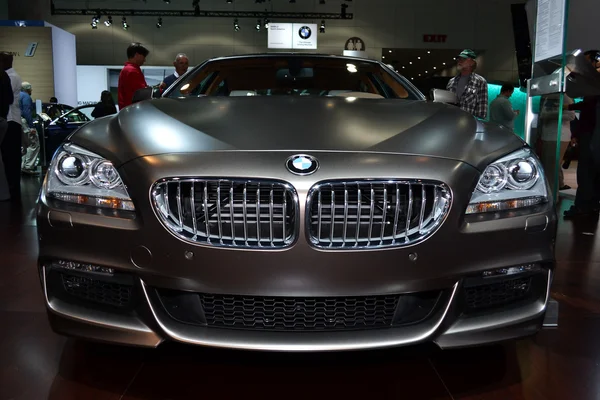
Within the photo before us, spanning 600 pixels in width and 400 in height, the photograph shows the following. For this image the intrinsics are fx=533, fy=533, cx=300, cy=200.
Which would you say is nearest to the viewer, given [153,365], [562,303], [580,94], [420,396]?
[420,396]

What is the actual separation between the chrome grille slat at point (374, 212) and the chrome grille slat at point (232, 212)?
0.08 m

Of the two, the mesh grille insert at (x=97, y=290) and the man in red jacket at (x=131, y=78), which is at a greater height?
the man in red jacket at (x=131, y=78)

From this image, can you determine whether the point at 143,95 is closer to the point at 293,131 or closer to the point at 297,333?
the point at 293,131

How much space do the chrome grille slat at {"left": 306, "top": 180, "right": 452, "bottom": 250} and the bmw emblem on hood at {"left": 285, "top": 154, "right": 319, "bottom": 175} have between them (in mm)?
51

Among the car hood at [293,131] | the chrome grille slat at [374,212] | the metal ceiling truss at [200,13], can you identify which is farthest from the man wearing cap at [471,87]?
the metal ceiling truss at [200,13]

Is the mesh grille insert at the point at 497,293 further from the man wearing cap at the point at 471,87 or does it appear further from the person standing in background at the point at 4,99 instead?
the person standing in background at the point at 4,99

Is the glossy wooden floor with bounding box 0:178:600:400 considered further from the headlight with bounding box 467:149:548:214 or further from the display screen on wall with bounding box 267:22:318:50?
the display screen on wall with bounding box 267:22:318:50

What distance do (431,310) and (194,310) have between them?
0.64 meters

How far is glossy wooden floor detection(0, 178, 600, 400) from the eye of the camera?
1.58 m

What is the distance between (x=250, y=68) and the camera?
2771 mm

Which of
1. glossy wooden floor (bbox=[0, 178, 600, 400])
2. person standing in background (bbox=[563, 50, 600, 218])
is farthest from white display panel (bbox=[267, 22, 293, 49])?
glossy wooden floor (bbox=[0, 178, 600, 400])

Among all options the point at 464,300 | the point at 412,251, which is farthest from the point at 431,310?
the point at 412,251

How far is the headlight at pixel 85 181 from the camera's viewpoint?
4.67ft

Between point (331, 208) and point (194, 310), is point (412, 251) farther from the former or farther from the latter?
point (194, 310)
